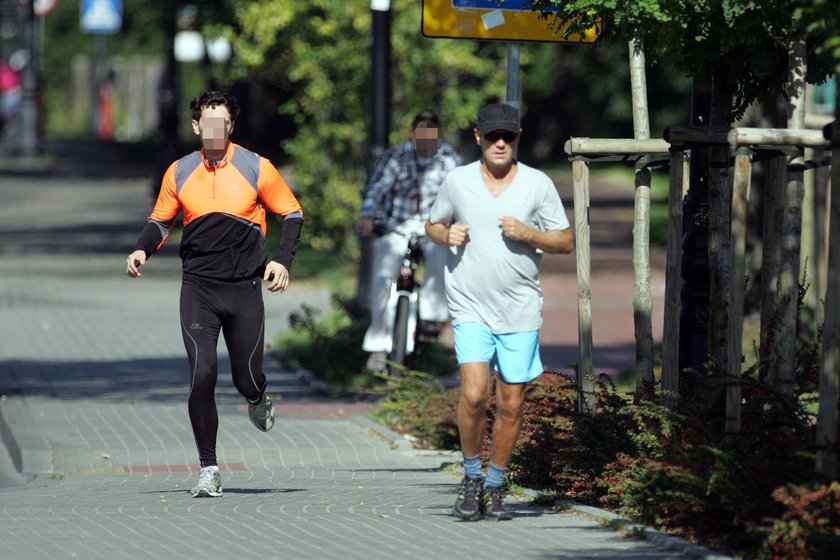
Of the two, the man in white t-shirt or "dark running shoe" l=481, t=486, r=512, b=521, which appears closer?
the man in white t-shirt

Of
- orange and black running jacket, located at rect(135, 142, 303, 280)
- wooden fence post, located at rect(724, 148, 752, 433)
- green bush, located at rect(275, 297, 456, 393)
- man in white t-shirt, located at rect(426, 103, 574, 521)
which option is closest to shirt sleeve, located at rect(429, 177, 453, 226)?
man in white t-shirt, located at rect(426, 103, 574, 521)

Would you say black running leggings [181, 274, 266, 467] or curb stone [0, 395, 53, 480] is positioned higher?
black running leggings [181, 274, 266, 467]

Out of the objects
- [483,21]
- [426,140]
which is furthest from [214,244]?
[426,140]

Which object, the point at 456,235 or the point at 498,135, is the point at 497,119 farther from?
the point at 456,235

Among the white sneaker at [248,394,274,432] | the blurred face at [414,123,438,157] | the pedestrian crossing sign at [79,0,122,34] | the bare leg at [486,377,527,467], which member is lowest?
the white sneaker at [248,394,274,432]

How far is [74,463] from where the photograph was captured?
32.0ft

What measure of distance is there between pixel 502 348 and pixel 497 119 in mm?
983

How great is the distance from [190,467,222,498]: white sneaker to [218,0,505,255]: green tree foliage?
12.1 metres

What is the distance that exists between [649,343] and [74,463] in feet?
12.1

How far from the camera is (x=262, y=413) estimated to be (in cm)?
855

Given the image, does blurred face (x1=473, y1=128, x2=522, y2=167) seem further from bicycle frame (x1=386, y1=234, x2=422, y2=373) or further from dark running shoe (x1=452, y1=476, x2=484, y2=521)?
bicycle frame (x1=386, y1=234, x2=422, y2=373)

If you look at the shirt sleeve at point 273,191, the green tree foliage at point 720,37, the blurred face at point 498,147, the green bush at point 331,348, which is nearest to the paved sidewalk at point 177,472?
the green bush at point 331,348

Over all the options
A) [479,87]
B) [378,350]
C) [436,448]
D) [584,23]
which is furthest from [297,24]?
[584,23]

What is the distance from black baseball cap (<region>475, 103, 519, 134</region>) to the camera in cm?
714
